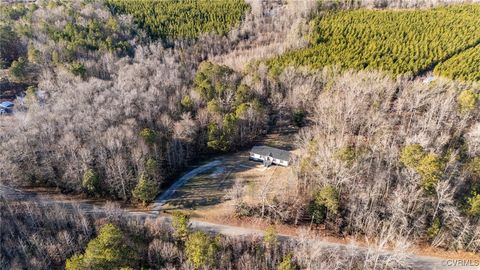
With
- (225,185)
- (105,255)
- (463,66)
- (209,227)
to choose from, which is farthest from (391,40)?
(105,255)

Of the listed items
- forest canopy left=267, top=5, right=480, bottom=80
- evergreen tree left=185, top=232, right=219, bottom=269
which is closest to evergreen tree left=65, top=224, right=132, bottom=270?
evergreen tree left=185, top=232, right=219, bottom=269

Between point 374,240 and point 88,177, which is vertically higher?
point 88,177

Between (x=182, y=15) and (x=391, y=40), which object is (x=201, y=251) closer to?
(x=391, y=40)

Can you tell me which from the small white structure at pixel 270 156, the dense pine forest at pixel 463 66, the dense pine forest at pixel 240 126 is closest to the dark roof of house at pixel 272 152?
the small white structure at pixel 270 156

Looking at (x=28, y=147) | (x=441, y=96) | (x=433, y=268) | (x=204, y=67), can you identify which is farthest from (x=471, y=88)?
(x=28, y=147)

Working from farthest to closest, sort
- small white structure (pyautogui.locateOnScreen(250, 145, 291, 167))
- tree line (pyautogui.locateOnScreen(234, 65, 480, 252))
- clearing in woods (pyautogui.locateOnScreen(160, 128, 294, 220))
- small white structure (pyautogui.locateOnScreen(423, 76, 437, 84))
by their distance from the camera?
small white structure (pyautogui.locateOnScreen(423, 76, 437, 84)) < small white structure (pyautogui.locateOnScreen(250, 145, 291, 167)) < clearing in woods (pyautogui.locateOnScreen(160, 128, 294, 220)) < tree line (pyautogui.locateOnScreen(234, 65, 480, 252))

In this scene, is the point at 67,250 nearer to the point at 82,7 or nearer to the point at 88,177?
the point at 88,177

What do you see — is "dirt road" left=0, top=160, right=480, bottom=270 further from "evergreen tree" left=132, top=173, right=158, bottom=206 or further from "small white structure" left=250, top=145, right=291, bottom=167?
"small white structure" left=250, top=145, right=291, bottom=167
